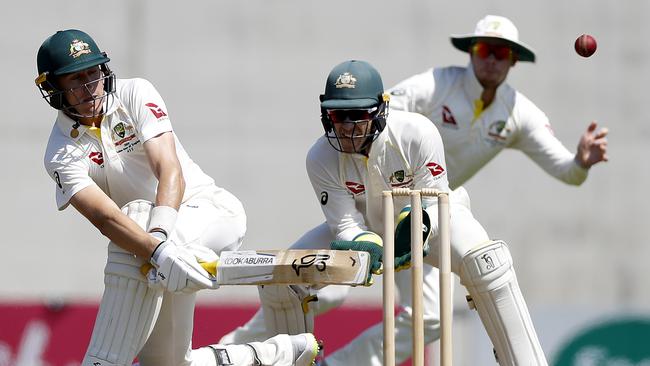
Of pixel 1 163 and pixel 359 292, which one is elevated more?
pixel 1 163

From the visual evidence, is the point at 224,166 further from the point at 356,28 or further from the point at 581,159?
the point at 581,159

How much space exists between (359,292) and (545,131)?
2.61 metres

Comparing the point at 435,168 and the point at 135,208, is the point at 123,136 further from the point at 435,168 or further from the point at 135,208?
the point at 435,168

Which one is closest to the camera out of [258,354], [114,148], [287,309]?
[114,148]

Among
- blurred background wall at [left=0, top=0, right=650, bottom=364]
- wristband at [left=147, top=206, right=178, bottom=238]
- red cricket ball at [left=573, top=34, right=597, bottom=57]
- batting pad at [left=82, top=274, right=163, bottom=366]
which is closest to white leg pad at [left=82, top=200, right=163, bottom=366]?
batting pad at [left=82, top=274, right=163, bottom=366]

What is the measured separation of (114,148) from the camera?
3.61m

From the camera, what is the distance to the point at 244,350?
3734mm

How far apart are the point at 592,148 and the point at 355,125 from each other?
1.23m

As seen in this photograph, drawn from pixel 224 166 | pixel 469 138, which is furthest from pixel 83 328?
pixel 469 138

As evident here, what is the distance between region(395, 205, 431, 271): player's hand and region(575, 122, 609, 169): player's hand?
47.1 inches

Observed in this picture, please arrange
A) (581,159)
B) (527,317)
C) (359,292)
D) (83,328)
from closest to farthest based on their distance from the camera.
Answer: (527,317), (581,159), (83,328), (359,292)

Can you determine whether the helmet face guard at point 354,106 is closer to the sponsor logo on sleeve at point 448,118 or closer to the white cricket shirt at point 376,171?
the white cricket shirt at point 376,171

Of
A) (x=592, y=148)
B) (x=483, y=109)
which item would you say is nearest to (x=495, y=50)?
(x=483, y=109)

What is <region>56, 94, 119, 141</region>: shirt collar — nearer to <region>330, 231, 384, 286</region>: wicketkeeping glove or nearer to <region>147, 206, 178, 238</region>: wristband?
<region>147, 206, 178, 238</region>: wristband
